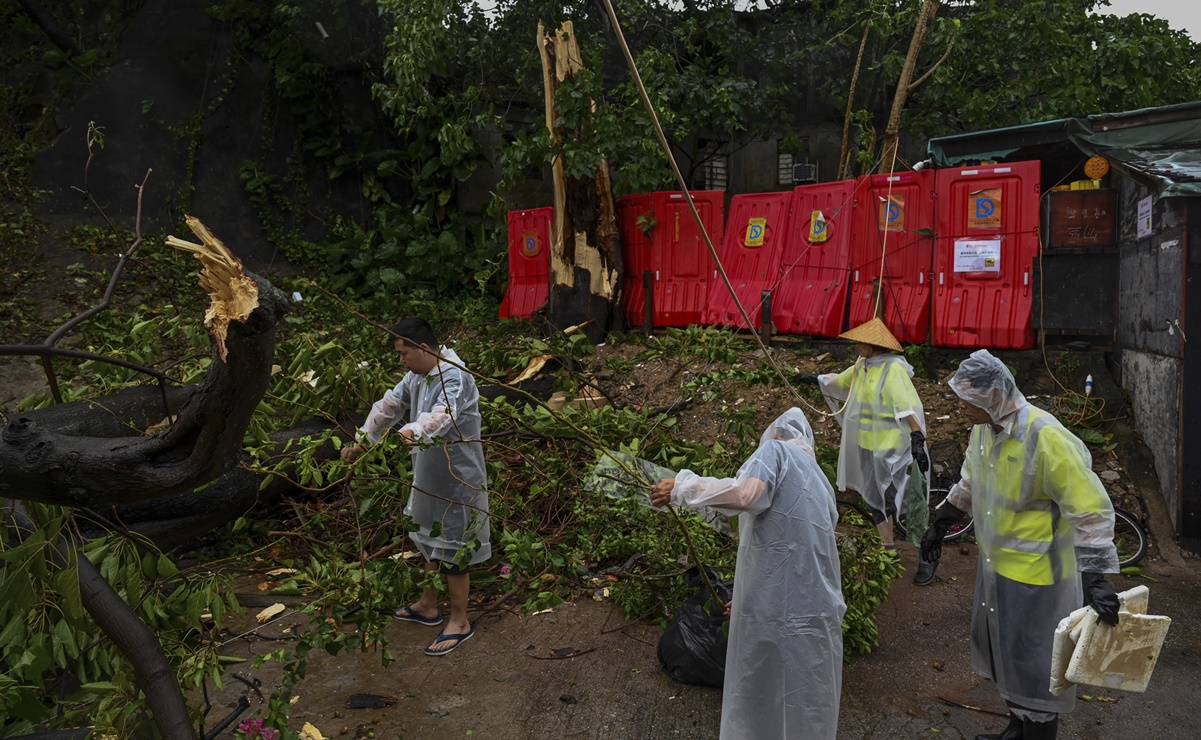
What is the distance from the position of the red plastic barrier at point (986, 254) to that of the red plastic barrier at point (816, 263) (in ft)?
2.97

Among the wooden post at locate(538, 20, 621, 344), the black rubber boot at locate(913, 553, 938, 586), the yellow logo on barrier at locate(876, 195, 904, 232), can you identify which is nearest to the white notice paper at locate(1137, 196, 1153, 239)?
the yellow logo on barrier at locate(876, 195, 904, 232)

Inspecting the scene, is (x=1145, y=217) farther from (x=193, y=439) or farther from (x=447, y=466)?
(x=193, y=439)

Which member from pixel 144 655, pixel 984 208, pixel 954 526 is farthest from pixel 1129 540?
pixel 144 655

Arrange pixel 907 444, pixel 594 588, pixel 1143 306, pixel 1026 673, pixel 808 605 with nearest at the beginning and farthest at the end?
pixel 808 605 → pixel 1026 673 → pixel 594 588 → pixel 907 444 → pixel 1143 306

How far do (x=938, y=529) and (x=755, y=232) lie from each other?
6.00 meters

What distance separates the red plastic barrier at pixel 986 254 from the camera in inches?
314

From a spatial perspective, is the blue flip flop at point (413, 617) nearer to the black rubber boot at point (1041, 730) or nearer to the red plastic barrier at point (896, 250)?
the black rubber boot at point (1041, 730)

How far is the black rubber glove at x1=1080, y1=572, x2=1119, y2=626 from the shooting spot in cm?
303

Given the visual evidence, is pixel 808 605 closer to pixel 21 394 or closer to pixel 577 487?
pixel 577 487

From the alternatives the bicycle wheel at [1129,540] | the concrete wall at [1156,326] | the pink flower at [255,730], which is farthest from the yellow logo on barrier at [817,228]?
the pink flower at [255,730]

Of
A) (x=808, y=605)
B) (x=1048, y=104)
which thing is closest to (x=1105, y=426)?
(x=1048, y=104)

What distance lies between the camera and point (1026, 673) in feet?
11.3

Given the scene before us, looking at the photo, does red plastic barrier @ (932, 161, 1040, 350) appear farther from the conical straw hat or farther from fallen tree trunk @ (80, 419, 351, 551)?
fallen tree trunk @ (80, 419, 351, 551)

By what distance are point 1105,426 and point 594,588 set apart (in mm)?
4605
